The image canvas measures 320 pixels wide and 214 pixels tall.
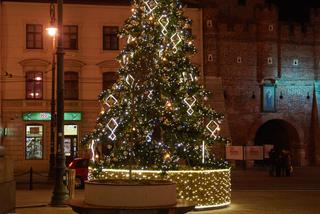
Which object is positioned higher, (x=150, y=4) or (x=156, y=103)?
(x=150, y=4)

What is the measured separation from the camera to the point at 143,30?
20.9m

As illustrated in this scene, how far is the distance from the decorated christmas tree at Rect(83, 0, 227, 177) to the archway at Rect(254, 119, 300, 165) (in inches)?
1200

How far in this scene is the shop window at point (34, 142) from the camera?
45094mm

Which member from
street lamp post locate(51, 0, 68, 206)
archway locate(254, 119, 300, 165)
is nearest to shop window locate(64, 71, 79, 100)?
archway locate(254, 119, 300, 165)

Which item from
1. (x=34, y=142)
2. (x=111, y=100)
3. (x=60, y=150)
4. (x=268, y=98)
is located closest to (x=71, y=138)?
(x=34, y=142)

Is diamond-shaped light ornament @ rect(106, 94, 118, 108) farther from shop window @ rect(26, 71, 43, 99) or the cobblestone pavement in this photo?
shop window @ rect(26, 71, 43, 99)

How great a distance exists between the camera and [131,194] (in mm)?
12695

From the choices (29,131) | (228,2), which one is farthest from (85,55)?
(228,2)

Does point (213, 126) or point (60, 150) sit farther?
point (213, 126)

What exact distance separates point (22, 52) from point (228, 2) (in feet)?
56.5

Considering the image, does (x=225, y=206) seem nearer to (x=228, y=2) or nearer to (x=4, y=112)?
(x=4, y=112)

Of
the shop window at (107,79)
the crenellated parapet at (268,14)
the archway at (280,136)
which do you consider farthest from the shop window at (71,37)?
the archway at (280,136)

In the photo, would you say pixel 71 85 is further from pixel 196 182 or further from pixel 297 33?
pixel 196 182

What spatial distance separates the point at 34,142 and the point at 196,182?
2737 cm
